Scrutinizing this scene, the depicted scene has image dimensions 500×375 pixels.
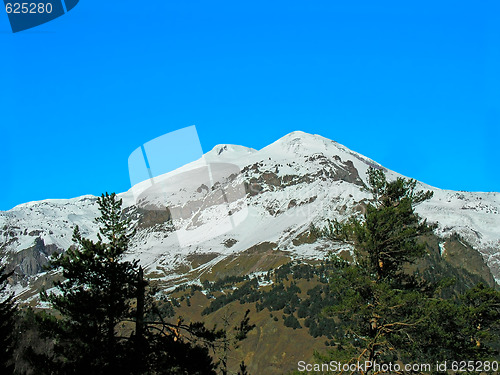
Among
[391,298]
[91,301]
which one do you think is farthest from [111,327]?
[391,298]

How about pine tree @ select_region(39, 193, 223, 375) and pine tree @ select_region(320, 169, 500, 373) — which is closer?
pine tree @ select_region(39, 193, 223, 375)

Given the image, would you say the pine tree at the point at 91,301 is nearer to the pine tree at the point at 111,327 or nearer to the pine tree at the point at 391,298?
the pine tree at the point at 111,327

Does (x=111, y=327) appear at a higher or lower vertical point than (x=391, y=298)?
higher

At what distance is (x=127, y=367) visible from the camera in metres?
14.7

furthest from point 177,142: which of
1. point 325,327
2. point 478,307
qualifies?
point 325,327

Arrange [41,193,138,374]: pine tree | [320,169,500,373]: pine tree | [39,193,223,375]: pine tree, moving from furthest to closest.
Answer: [320,169,500,373]: pine tree
[41,193,138,374]: pine tree
[39,193,223,375]: pine tree

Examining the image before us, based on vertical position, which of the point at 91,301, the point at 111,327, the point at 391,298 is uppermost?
the point at 91,301

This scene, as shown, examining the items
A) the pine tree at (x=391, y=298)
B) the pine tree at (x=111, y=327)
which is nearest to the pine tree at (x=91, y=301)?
the pine tree at (x=111, y=327)

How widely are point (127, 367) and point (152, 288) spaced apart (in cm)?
570

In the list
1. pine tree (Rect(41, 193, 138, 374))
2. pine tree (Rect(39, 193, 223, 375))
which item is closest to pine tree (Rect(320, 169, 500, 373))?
pine tree (Rect(39, 193, 223, 375))

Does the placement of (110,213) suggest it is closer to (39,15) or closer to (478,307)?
(39,15)

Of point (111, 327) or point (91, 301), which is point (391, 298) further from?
point (91, 301)

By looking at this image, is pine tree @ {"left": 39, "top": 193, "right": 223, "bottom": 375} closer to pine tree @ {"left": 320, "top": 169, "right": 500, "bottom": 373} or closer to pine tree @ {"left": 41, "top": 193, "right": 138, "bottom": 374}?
pine tree @ {"left": 41, "top": 193, "right": 138, "bottom": 374}

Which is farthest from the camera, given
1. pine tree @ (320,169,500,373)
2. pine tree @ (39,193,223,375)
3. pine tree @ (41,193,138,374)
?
pine tree @ (320,169,500,373)
